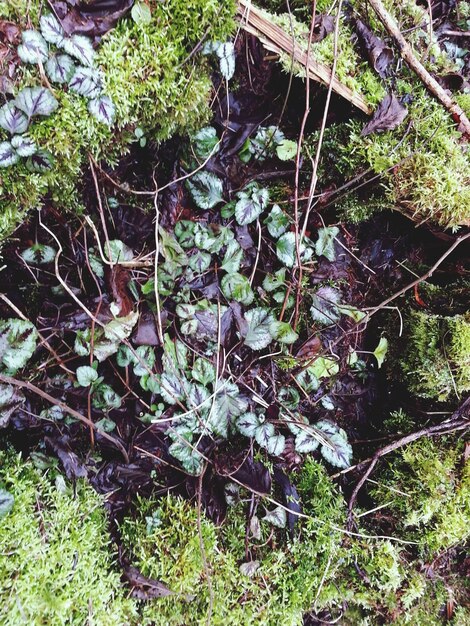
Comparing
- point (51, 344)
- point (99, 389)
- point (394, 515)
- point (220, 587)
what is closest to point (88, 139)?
point (51, 344)

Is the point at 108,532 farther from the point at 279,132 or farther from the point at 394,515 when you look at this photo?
the point at 279,132

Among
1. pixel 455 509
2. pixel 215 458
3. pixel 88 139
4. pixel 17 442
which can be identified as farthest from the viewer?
pixel 455 509

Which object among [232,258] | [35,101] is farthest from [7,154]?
[232,258]

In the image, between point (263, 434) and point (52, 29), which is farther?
point (263, 434)

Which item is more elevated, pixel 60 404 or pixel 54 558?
pixel 60 404

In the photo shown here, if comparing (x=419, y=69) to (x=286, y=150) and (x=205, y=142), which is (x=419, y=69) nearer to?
(x=286, y=150)

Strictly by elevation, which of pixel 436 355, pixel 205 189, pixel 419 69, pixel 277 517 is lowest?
pixel 277 517

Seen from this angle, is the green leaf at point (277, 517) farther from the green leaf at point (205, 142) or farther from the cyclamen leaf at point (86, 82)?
the cyclamen leaf at point (86, 82)
